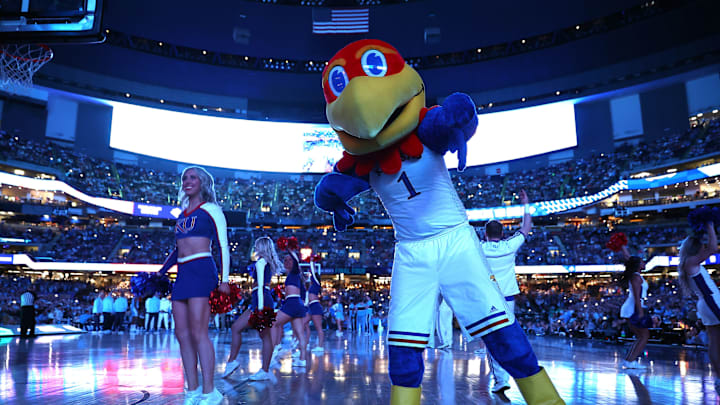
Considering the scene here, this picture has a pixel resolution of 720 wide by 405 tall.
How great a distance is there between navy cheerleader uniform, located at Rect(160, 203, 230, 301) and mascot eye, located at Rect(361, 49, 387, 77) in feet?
6.40

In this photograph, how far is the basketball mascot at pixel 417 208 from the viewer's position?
2.45 meters

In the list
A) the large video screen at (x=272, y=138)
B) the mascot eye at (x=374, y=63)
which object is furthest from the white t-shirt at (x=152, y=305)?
the large video screen at (x=272, y=138)

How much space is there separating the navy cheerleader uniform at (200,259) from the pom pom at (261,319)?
145cm

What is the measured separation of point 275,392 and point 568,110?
3502 centimetres

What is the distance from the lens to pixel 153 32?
95.1 ft

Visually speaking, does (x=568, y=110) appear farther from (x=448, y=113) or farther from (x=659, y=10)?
(x=448, y=113)

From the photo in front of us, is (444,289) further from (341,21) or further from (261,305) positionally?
(341,21)

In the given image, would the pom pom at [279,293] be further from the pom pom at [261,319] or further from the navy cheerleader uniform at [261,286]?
the pom pom at [261,319]

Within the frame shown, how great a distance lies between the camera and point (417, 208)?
2.71 meters

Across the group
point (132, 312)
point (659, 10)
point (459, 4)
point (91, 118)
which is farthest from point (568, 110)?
point (91, 118)

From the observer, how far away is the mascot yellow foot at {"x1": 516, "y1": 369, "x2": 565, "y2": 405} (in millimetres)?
2367

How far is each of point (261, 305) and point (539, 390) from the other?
372 cm

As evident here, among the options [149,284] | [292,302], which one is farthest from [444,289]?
[292,302]

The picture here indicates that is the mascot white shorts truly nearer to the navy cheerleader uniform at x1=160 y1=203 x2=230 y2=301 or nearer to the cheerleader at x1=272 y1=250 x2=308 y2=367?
the navy cheerleader uniform at x1=160 y1=203 x2=230 y2=301
